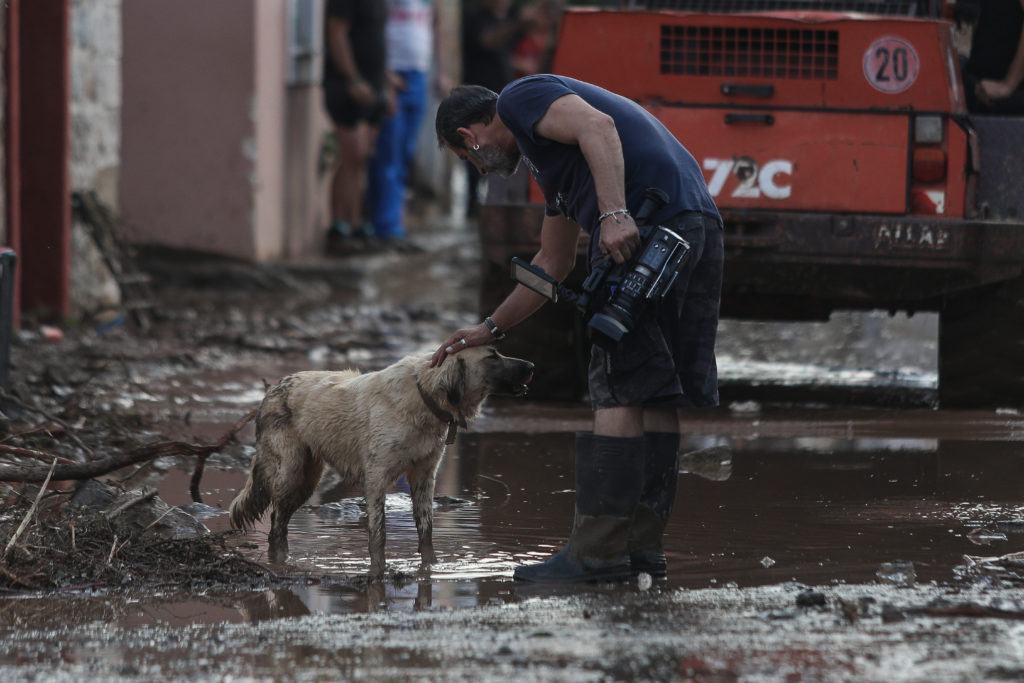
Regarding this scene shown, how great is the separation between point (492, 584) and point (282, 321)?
6673 millimetres

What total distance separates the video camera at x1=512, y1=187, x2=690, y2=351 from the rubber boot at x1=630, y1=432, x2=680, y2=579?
420mm

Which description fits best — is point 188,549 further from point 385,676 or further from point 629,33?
point 629,33

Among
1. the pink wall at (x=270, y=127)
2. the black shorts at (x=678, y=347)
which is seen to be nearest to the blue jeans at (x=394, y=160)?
the pink wall at (x=270, y=127)

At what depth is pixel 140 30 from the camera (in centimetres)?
1289

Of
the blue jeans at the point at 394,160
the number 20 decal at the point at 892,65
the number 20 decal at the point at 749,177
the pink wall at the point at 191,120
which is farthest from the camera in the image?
the blue jeans at the point at 394,160

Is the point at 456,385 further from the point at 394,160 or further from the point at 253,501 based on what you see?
the point at 394,160

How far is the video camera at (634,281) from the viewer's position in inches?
179

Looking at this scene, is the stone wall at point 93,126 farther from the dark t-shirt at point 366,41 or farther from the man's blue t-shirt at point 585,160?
the man's blue t-shirt at point 585,160

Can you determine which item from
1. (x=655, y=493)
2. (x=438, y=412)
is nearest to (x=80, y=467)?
(x=438, y=412)

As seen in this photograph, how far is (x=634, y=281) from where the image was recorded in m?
4.55

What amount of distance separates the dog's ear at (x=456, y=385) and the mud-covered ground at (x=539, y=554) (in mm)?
509

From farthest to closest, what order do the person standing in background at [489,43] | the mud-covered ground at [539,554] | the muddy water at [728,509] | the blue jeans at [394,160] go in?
the person standing in background at [489,43] < the blue jeans at [394,160] < the muddy water at [728,509] < the mud-covered ground at [539,554]

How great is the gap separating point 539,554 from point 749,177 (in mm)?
2976

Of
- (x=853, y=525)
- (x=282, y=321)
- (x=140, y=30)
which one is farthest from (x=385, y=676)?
(x=140, y=30)
